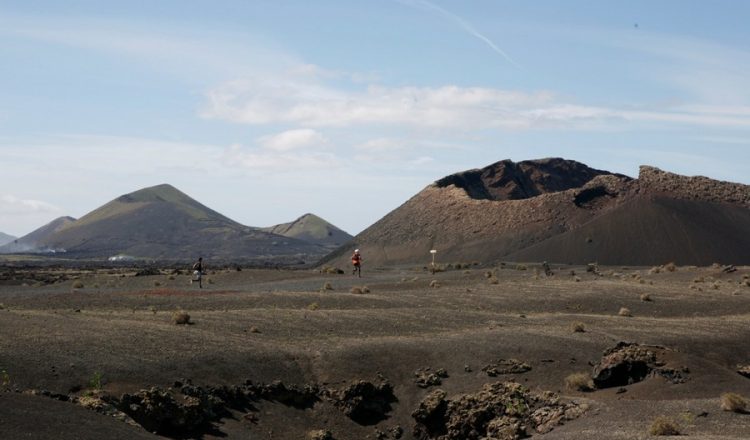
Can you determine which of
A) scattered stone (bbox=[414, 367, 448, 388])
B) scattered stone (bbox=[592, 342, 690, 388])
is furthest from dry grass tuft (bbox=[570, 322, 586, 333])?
scattered stone (bbox=[414, 367, 448, 388])

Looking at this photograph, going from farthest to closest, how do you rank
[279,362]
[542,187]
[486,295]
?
[542,187], [486,295], [279,362]

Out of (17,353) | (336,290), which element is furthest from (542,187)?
(17,353)

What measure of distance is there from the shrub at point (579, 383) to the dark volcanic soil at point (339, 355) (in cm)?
32

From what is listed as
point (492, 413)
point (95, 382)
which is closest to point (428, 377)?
point (492, 413)

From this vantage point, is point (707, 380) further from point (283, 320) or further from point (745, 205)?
point (745, 205)

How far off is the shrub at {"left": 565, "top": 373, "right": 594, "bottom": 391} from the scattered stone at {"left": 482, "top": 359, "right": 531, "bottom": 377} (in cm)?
217

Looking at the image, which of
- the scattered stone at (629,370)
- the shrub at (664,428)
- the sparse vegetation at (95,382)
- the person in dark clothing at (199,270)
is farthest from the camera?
the person in dark clothing at (199,270)

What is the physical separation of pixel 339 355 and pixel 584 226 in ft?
221

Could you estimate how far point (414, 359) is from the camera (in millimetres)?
30141

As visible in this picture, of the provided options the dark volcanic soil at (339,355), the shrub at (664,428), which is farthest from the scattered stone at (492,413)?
the shrub at (664,428)

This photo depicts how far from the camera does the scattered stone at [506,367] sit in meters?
29.0

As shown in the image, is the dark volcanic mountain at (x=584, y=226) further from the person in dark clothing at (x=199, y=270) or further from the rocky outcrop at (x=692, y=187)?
the person in dark clothing at (x=199, y=270)

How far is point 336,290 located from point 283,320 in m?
15.3

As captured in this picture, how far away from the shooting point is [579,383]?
2698 cm
